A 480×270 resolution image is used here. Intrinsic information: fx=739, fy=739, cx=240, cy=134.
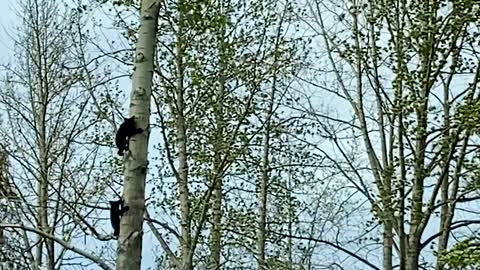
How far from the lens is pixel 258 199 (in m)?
10.3

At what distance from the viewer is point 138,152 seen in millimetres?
3354

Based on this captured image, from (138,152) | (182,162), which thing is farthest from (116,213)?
(182,162)

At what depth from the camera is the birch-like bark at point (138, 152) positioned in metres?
3.25

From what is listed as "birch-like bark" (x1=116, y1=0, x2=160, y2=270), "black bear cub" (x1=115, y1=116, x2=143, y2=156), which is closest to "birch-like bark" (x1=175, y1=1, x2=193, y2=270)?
"birch-like bark" (x1=116, y1=0, x2=160, y2=270)

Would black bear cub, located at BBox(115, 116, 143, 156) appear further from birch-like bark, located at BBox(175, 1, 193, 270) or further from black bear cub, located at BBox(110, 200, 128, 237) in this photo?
birch-like bark, located at BBox(175, 1, 193, 270)

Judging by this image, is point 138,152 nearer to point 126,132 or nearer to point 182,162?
point 126,132

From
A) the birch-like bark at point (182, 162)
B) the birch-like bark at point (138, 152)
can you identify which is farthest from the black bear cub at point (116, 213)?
the birch-like bark at point (182, 162)

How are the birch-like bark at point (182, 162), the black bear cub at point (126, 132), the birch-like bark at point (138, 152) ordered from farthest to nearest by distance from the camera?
the birch-like bark at point (182, 162)
the black bear cub at point (126, 132)
the birch-like bark at point (138, 152)

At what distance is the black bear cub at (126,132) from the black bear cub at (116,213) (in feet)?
0.85

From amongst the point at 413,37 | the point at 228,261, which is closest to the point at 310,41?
the point at 413,37

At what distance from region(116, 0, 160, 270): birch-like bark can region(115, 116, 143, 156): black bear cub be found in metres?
0.02

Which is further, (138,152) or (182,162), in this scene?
(182,162)

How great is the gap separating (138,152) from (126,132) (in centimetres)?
11

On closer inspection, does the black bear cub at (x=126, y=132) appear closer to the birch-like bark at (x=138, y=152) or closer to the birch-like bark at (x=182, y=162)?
the birch-like bark at (x=138, y=152)
